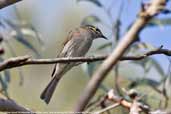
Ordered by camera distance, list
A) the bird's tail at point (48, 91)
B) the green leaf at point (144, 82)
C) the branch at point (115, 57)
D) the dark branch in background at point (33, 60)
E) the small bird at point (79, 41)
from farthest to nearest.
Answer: the small bird at point (79, 41), the green leaf at point (144, 82), the bird's tail at point (48, 91), the dark branch in background at point (33, 60), the branch at point (115, 57)

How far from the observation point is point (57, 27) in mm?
6816

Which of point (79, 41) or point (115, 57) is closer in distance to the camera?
point (115, 57)

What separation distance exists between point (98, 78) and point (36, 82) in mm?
4475

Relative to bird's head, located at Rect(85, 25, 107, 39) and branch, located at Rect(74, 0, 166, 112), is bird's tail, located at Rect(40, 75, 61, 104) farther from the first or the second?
branch, located at Rect(74, 0, 166, 112)

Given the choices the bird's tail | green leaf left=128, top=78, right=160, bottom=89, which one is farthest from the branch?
green leaf left=128, top=78, right=160, bottom=89

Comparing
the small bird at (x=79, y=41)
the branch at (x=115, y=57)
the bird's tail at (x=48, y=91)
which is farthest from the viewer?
the small bird at (x=79, y=41)

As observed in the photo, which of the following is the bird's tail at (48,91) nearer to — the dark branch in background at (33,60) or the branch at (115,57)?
the dark branch in background at (33,60)

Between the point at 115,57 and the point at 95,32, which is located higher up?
the point at 115,57

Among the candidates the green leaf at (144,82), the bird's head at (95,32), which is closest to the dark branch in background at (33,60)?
the green leaf at (144,82)

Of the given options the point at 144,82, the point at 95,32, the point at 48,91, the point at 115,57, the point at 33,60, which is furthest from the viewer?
the point at 95,32

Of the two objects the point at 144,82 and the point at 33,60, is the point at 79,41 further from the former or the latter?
the point at 33,60

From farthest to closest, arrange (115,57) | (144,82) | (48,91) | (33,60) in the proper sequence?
1. (144,82)
2. (48,91)
3. (33,60)
4. (115,57)

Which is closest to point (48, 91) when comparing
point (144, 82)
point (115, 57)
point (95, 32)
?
point (144, 82)

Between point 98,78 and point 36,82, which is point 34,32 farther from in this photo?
point 36,82
